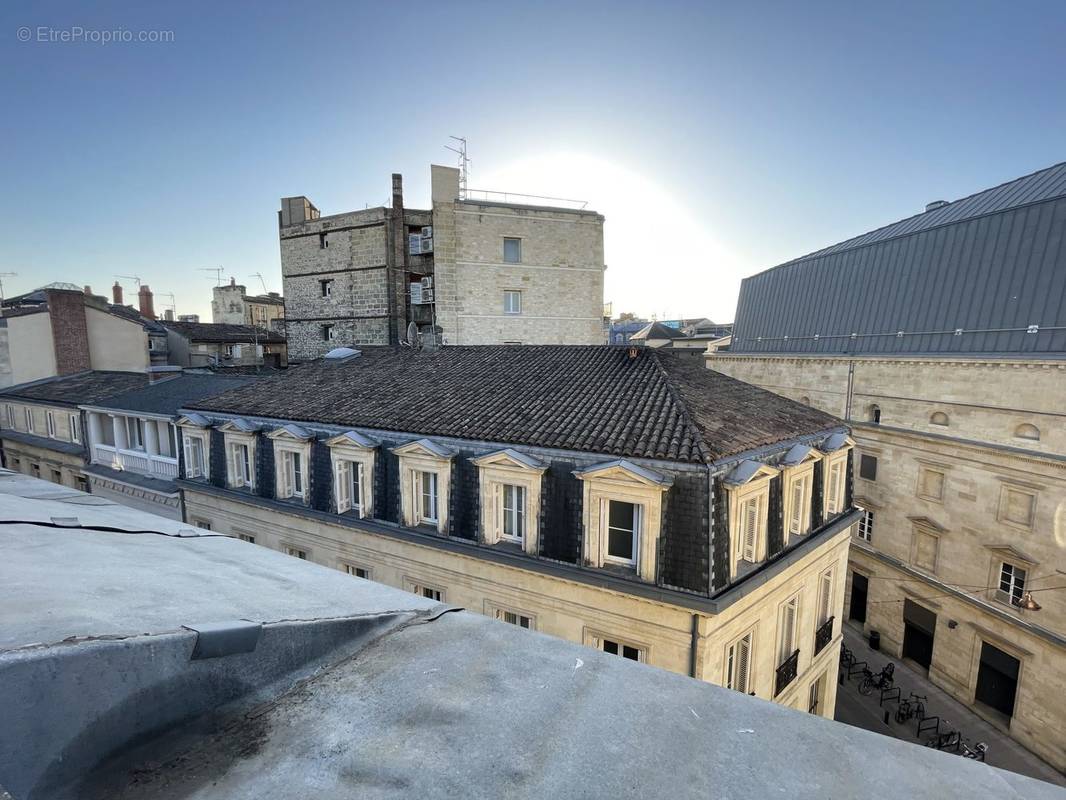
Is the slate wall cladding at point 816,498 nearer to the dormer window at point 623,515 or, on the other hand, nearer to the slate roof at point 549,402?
the slate roof at point 549,402

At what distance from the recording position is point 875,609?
25562 millimetres

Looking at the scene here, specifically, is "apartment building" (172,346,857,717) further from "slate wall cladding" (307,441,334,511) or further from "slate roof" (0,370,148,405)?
"slate roof" (0,370,148,405)

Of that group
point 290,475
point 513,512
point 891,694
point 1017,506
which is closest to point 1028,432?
point 1017,506

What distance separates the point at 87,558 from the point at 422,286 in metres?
30.0

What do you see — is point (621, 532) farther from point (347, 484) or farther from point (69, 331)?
point (69, 331)

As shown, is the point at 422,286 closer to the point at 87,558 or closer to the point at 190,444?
the point at 190,444

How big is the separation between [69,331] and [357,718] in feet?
128

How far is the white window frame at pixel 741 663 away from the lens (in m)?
11.6

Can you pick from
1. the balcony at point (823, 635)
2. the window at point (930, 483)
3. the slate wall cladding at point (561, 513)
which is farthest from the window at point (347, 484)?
the window at point (930, 483)

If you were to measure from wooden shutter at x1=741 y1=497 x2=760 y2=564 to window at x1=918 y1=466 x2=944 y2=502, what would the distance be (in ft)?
53.7

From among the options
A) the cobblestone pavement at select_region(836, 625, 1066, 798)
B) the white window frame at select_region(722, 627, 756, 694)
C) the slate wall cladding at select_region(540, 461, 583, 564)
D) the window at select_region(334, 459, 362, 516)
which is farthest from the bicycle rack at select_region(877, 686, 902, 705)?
the window at select_region(334, 459, 362, 516)

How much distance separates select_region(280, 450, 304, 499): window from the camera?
53.2 ft

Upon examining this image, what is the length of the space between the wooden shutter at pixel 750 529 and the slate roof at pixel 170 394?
64.8ft

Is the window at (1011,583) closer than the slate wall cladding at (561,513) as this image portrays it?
No
